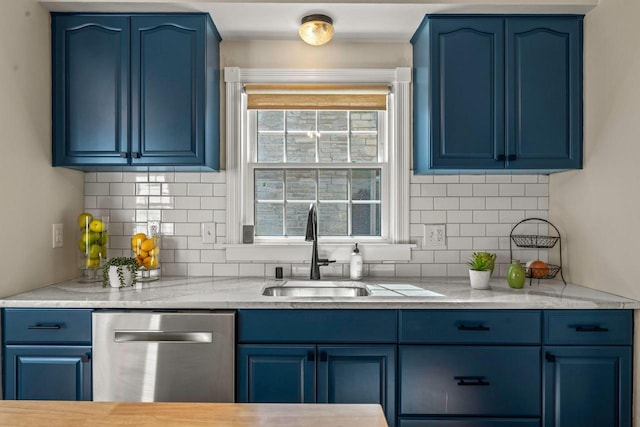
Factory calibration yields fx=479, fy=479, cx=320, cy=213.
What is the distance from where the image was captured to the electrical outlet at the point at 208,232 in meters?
2.84

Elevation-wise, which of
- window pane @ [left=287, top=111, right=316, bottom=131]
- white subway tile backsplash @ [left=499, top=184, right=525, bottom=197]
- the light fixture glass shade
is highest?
the light fixture glass shade

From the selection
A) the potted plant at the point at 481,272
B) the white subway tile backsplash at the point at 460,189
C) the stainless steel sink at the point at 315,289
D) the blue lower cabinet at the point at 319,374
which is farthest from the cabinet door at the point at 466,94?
the blue lower cabinet at the point at 319,374

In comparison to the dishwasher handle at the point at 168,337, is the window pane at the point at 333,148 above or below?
above

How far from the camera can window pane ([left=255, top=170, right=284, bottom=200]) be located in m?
2.93

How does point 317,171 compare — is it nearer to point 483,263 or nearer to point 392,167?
point 392,167

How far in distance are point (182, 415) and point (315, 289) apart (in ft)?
5.71

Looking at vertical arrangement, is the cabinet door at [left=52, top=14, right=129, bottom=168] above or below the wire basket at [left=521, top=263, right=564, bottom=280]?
above

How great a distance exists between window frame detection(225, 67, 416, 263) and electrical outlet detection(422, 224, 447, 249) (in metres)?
0.10

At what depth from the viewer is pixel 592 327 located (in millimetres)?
2072

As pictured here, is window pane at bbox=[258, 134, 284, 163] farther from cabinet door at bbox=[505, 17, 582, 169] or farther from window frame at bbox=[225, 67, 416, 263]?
cabinet door at bbox=[505, 17, 582, 169]

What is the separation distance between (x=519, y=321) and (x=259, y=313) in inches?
44.7

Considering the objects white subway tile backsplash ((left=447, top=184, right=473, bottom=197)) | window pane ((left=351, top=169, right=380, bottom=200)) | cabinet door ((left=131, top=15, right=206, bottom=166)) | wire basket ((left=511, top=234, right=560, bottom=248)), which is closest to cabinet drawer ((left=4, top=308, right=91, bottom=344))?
cabinet door ((left=131, top=15, right=206, bottom=166))

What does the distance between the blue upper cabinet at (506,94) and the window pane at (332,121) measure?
63cm

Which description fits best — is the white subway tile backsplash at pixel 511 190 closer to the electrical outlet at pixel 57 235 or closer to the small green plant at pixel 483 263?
the small green plant at pixel 483 263
